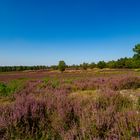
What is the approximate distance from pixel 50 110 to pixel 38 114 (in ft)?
0.94

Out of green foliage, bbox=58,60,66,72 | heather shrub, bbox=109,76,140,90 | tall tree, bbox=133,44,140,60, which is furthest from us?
green foliage, bbox=58,60,66,72

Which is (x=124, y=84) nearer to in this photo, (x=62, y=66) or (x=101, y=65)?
(x=62, y=66)

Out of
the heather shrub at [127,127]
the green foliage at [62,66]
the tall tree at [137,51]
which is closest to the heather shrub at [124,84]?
the heather shrub at [127,127]

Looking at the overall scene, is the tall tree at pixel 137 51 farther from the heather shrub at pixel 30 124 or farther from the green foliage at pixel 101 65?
the green foliage at pixel 101 65

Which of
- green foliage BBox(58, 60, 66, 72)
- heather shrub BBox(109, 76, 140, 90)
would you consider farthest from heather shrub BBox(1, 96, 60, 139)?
green foliage BBox(58, 60, 66, 72)

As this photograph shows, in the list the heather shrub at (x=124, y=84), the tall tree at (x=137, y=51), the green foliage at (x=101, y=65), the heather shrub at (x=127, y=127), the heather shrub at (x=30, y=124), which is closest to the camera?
the heather shrub at (x=127, y=127)

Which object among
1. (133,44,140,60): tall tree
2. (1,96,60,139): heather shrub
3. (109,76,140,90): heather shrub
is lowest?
(109,76,140,90): heather shrub

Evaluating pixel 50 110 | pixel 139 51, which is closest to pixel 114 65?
pixel 139 51

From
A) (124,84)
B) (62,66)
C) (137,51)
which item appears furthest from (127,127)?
(62,66)

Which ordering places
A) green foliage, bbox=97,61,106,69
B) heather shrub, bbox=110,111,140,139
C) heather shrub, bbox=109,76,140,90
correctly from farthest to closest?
green foliage, bbox=97,61,106,69 < heather shrub, bbox=109,76,140,90 < heather shrub, bbox=110,111,140,139

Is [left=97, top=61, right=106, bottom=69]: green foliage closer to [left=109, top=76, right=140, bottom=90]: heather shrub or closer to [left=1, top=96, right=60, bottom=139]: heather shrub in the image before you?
[left=109, top=76, right=140, bottom=90]: heather shrub

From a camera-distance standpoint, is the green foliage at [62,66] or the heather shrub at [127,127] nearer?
the heather shrub at [127,127]

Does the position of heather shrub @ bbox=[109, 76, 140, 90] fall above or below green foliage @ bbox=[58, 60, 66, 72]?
below

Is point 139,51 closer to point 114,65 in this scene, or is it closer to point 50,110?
point 50,110
